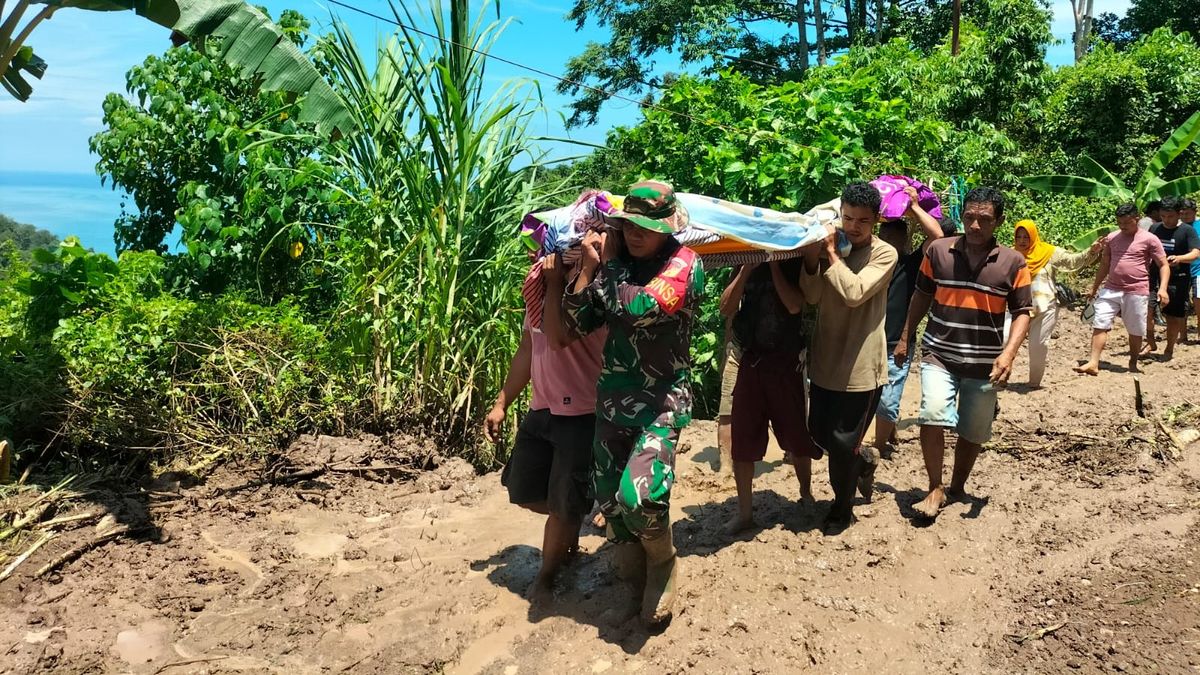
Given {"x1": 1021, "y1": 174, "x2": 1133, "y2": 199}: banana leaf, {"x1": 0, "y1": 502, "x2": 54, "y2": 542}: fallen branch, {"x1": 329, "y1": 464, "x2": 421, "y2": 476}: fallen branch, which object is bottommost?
{"x1": 329, "y1": 464, "x2": 421, "y2": 476}: fallen branch

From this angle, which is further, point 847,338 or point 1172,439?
point 1172,439

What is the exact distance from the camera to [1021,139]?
1758cm

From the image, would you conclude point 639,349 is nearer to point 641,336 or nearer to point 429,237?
point 641,336

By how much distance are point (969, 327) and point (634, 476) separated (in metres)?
2.05

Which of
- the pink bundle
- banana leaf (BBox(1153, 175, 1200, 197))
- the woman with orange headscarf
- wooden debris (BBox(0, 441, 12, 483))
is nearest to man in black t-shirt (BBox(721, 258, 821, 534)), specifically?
the pink bundle

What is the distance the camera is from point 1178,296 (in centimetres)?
866

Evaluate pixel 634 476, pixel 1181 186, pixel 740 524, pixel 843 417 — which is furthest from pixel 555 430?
pixel 1181 186

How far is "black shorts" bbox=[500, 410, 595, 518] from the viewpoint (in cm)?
381

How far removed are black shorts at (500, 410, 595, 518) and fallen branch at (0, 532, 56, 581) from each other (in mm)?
2318

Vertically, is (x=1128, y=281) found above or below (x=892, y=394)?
above

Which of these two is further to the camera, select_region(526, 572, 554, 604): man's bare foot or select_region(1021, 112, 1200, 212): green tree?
select_region(1021, 112, 1200, 212): green tree

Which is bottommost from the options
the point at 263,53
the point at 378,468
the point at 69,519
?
the point at 378,468

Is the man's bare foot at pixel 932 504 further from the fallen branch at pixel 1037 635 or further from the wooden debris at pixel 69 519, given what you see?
the wooden debris at pixel 69 519

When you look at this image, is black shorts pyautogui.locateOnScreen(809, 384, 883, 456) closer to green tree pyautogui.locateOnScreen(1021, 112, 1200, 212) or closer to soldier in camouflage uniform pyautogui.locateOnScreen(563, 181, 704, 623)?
soldier in camouflage uniform pyautogui.locateOnScreen(563, 181, 704, 623)
